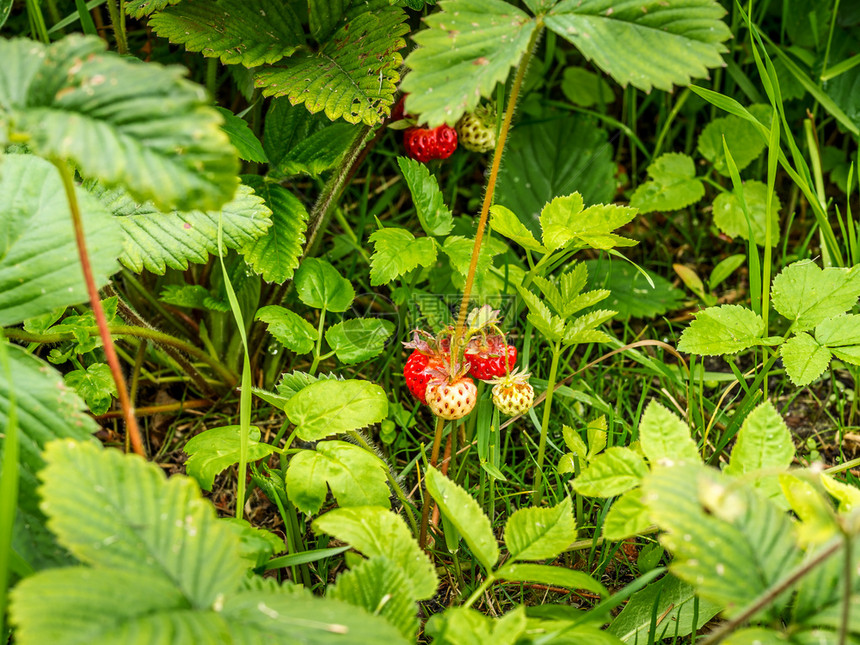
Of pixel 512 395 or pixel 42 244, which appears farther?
pixel 512 395

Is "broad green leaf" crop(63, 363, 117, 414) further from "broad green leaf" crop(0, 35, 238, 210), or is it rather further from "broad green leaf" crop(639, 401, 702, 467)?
"broad green leaf" crop(639, 401, 702, 467)

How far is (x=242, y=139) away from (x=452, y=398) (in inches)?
26.5

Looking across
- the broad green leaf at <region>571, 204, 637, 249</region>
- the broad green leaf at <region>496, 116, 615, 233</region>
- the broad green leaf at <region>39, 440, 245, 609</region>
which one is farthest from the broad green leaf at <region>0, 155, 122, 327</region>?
the broad green leaf at <region>496, 116, 615, 233</region>

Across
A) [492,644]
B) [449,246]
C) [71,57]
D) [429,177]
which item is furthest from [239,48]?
[492,644]

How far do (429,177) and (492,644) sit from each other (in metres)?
0.96

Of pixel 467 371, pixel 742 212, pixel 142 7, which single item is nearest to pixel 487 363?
pixel 467 371

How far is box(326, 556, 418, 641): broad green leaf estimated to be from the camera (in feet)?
3.15

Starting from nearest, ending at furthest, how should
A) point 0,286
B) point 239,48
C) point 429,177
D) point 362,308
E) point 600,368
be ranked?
point 0,286 → point 239,48 → point 429,177 → point 600,368 → point 362,308

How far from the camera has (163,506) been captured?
84cm

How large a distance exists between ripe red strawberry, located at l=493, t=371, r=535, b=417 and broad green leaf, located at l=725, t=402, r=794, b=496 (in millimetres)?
360

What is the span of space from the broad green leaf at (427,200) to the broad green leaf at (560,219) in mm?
235

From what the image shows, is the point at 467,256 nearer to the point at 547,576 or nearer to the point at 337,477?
the point at 337,477

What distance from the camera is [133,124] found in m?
0.81

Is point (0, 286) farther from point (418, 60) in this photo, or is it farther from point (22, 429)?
point (418, 60)
